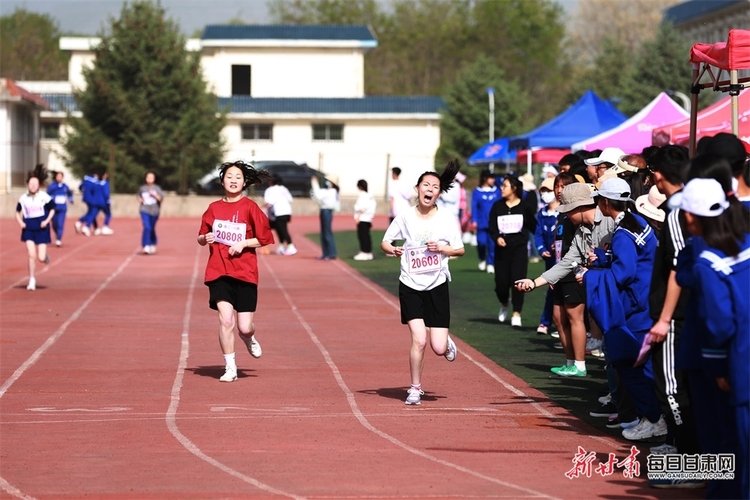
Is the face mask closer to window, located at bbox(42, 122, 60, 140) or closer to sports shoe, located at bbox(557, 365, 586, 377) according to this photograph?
sports shoe, located at bbox(557, 365, 586, 377)

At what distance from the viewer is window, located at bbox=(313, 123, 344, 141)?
211 ft

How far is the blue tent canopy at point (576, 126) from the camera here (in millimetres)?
28203

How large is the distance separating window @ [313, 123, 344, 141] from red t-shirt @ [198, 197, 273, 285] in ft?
172

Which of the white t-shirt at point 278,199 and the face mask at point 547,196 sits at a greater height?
the face mask at point 547,196

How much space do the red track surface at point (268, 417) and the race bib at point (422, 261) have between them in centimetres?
112

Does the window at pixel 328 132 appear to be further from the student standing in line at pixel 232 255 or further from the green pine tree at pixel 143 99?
the student standing in line at pixel 232 255

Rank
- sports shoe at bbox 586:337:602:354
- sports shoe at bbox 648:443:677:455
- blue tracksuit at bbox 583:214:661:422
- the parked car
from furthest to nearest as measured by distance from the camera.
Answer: the parked car, sports shoe at bbox 586:337:602:354, blue tracksuit at bbox 583:214:661:422, sports shoe at bbox 648:443:677:455

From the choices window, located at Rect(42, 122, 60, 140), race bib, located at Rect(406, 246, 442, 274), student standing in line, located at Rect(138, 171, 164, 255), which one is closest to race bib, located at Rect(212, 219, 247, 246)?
race bib, located at Rect(406, 246, 442, 274)

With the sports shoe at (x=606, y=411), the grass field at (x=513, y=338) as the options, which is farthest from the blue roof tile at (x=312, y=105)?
the sports shoe at (x=606, y=411)

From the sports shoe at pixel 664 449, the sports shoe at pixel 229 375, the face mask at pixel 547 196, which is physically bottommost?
the sports shoe at pixel 229 375

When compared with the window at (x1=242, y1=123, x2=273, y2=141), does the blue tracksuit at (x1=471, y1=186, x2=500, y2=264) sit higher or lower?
lower

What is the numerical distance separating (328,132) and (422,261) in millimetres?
54149

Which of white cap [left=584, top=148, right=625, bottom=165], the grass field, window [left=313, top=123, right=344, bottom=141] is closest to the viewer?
the grass field

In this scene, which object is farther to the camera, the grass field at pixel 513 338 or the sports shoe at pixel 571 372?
the sports shoe at pixel 571 372
